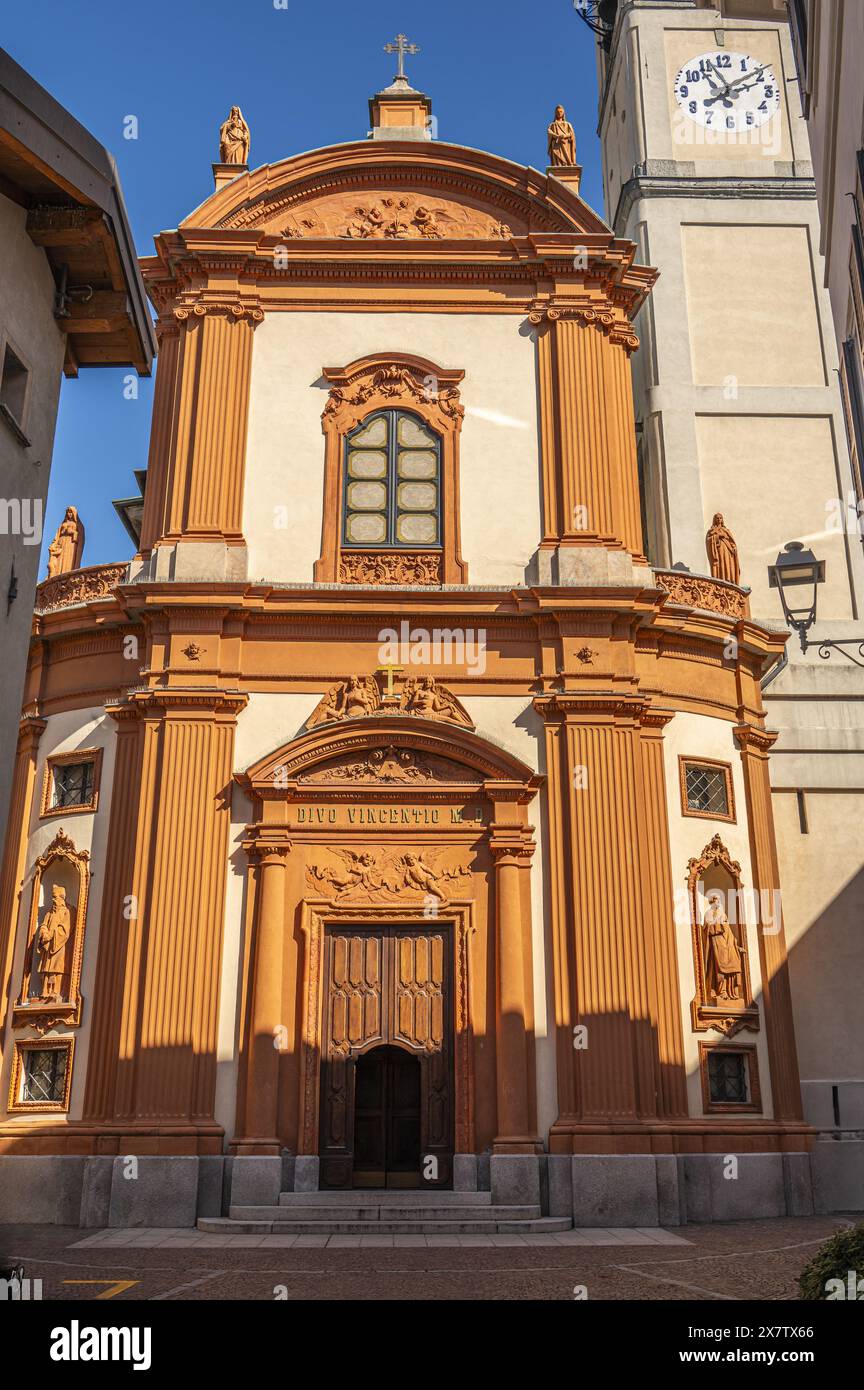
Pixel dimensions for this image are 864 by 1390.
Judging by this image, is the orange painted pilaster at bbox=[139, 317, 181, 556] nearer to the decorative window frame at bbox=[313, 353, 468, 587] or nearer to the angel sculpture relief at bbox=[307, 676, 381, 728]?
the decorative window frame at bbox=[313, 353, 468, 587]

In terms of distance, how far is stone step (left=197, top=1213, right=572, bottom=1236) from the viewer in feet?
50.4

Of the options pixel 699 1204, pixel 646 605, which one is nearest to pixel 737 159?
pixel 646 605

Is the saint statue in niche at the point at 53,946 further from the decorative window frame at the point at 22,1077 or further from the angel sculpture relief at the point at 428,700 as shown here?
the angel sculpture relief at the point at 428,700

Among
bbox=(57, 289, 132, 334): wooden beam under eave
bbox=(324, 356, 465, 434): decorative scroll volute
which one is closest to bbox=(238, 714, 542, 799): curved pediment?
bbox=(324, 356, 465, 434): decorative scroll volute

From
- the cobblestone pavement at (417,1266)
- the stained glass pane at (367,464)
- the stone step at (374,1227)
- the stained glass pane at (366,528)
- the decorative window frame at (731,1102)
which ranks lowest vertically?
the cobblestone pavement at (417,1266)

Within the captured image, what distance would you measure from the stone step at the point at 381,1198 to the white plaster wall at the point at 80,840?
129 inches

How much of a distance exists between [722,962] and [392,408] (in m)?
10.1

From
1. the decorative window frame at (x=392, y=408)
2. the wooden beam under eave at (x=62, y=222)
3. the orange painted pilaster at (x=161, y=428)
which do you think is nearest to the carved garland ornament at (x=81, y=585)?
the orange painted pilaster at (x=161, y=428)

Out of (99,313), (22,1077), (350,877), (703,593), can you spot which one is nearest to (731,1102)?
(350,877)

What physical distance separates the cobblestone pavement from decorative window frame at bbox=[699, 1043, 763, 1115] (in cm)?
215

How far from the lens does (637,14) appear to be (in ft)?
95.6

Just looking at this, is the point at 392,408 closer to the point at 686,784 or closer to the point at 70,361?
the point at 686,784

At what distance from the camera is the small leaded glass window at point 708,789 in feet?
63.9

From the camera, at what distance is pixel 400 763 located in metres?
18.5
